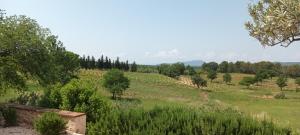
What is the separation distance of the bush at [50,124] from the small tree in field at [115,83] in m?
59.9

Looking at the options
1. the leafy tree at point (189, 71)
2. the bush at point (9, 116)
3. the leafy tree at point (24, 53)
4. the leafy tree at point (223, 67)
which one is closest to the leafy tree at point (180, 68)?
the leafy tree at point (189, 71)

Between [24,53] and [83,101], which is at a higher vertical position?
[24,53]

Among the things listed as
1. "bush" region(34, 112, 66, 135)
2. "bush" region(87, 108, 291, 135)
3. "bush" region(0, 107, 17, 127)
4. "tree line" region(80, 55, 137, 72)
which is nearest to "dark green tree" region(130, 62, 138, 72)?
"tree line" region(80, 55, 137, 72)

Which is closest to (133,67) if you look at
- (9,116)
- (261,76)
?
(261,76)

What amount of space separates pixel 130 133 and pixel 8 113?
8.87m

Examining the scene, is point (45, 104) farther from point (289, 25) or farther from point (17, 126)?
point (289, 25)

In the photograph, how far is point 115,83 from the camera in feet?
241

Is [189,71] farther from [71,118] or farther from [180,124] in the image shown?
[180,124]

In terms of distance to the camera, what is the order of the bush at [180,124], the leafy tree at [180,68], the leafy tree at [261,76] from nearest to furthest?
the bush at [180,124]
the leafy tree at [261,76]
the leafy tree at [180,68]

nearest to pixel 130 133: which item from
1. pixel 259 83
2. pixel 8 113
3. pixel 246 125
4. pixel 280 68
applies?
pixel 246 125

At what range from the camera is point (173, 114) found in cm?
723

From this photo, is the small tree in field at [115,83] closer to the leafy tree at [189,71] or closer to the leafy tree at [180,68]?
the leafy tree at [180,68]

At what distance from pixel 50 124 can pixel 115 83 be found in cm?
6183

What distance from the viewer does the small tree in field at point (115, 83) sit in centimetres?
7231
